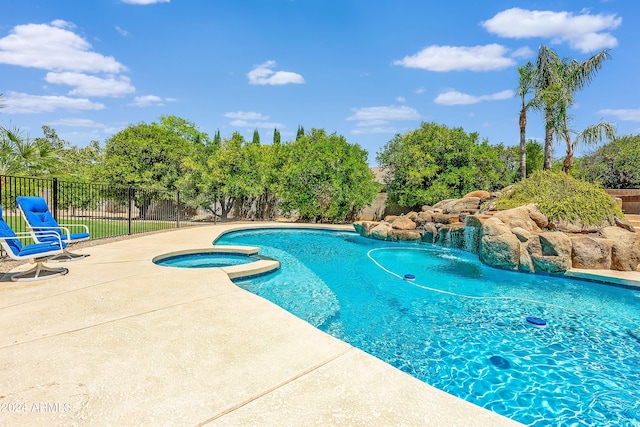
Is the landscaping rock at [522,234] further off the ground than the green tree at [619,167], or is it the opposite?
the green tree at [619,167]

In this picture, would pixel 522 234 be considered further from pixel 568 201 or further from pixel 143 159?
pixel 143 159

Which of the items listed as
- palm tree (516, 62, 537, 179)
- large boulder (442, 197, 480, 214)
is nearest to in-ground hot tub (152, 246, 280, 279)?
large boulder (442, 197, 480, 214)

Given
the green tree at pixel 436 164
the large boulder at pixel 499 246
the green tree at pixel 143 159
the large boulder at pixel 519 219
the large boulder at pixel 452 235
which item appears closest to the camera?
the large boulder at pixel 499 246

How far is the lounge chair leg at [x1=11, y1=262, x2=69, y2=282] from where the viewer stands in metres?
4.40

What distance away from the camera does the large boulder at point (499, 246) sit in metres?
7.47

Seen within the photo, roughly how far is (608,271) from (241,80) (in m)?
19.2

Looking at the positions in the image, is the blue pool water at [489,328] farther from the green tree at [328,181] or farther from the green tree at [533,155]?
the green tree at [533,155]

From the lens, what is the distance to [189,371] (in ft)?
7.11

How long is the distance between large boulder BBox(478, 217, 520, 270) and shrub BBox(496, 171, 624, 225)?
2.46 metres

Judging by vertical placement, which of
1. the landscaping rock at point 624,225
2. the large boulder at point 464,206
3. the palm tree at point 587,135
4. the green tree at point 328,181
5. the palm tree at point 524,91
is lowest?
the landscaping rock at point 624,225

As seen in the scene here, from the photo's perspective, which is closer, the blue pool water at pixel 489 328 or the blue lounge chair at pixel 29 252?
the blue pool water at pixel 489 328

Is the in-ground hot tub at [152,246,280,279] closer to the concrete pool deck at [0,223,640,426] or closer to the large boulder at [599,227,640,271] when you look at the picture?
the concrete pool deck at [0,223,640,426]

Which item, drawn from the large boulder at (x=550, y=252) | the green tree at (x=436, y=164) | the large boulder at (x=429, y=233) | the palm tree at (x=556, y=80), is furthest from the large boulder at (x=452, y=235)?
the palm tree at (x=556, y=80)

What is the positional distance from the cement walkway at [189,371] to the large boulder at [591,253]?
7.38 metres
